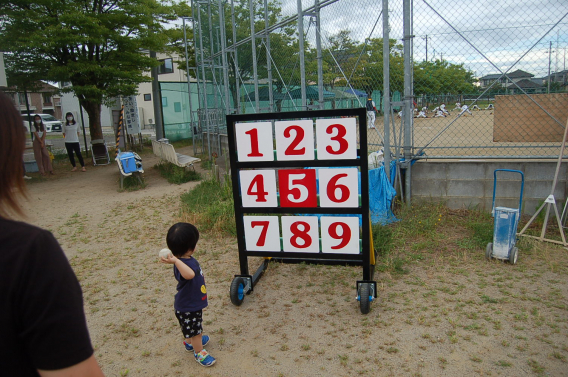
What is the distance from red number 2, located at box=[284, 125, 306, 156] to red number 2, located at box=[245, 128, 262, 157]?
0.97ft

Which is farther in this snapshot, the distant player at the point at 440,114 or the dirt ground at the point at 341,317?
the distant player at the point at 440,114

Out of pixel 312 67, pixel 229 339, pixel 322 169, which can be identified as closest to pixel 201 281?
pixel 229 339

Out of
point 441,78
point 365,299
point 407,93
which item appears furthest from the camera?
point 441,78

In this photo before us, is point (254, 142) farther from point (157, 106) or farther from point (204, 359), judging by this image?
point (157, 106)

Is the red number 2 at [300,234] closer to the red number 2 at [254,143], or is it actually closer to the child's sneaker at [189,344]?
the red number 2 at [254,143]

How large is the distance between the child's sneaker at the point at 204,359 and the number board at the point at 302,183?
1.24 m

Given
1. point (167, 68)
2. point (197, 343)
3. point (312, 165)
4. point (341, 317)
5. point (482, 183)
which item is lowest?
point (341, 317)

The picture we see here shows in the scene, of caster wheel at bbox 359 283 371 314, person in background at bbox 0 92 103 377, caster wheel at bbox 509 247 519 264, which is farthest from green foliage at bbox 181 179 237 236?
person in background at bbox 0 92 103 377

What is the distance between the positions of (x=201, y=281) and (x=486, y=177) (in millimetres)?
4235

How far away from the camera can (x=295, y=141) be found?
151 inches

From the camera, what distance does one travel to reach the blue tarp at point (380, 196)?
5797 mm

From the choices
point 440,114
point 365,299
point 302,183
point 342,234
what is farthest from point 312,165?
point 440,114

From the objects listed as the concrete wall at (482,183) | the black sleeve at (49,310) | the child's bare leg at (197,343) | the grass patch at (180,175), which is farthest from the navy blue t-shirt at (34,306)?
the grass patch at (180,175)

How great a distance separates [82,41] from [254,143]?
9.77m
